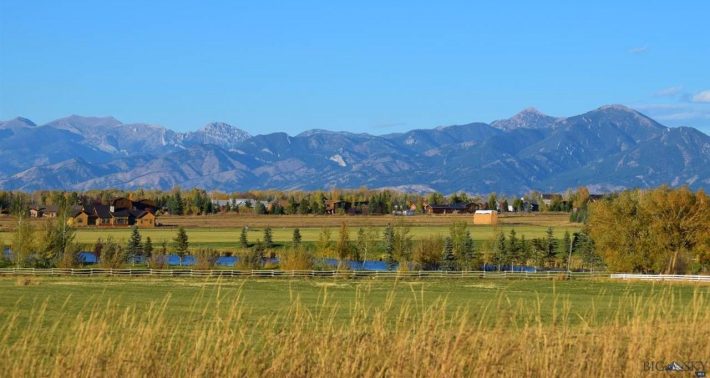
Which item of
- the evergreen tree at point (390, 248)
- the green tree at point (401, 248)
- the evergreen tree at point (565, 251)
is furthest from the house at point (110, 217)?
the evergreen tree at point (565, 251)

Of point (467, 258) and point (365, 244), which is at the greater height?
point (365, 244)

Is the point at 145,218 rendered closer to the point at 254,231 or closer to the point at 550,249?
the point at 254,231

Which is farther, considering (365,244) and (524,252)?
(365,244)

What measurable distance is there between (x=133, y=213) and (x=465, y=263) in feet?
255

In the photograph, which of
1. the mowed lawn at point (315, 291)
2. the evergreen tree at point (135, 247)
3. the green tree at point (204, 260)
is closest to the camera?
the mowed lawn at point (315, 291)

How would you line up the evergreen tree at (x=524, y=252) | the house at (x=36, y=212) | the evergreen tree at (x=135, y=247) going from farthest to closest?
the house at (x=36, y=212) → the evergreen tree at (x=524, y=252) → the evergreen tree at (x=135, y=247)

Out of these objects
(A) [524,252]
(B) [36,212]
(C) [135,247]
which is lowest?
(A) [524,252]

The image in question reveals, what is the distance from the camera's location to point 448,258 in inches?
3401

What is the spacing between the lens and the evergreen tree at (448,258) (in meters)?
85.2

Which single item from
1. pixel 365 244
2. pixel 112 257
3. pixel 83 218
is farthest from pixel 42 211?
pixel 112 257

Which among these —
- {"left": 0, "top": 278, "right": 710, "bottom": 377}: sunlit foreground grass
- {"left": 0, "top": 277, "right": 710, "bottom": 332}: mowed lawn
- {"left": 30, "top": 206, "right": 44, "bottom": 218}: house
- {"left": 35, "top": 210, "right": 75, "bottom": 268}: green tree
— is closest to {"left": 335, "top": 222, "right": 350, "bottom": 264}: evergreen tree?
{"left": 35, "top": 210, "right": 75, "bottom": 268}: green tree

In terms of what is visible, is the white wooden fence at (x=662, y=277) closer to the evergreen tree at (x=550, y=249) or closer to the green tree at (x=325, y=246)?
the evergreen tree at (x=550, y=249)
